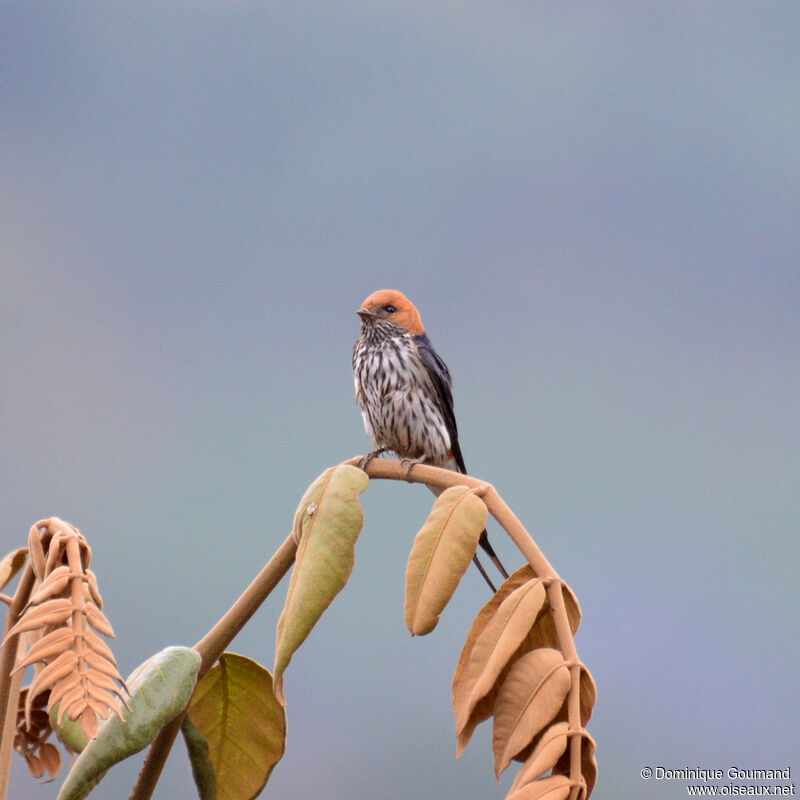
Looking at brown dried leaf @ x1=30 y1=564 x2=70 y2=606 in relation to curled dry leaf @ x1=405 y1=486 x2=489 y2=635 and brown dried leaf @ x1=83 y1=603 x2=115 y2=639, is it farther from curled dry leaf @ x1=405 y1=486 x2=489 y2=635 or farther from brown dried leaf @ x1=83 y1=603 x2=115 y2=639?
curled dry leaf @ x1=405 y1=486 x2=489 y2=635

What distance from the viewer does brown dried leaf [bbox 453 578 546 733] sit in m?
0.55

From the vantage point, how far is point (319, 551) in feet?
1.91

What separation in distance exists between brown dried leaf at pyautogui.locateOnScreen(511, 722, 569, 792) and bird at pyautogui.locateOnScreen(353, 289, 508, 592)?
110 centimetres

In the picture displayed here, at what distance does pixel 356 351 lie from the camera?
1777 millimetres

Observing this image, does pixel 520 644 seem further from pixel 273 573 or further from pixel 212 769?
pixel 212 769

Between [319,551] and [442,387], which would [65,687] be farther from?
[442,387]

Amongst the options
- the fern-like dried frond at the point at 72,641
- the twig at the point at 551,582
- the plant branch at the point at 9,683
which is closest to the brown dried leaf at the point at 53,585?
the fern-like dried frond at the point at 72,641

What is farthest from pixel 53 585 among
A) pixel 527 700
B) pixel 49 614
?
pixel 527 700

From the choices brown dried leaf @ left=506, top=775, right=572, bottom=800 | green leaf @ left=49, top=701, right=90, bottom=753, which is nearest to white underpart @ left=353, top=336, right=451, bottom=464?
green leaf @ left=49, top=701, right=90, bottom=753

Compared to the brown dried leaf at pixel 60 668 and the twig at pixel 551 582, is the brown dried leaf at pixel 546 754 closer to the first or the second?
the twig at pixel 551 582

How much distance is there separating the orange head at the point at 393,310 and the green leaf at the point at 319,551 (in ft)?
3.43

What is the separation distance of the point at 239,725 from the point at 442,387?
980 mm

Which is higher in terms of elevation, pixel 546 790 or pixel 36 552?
pixel 36 552

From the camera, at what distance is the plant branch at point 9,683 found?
619 millimetres
